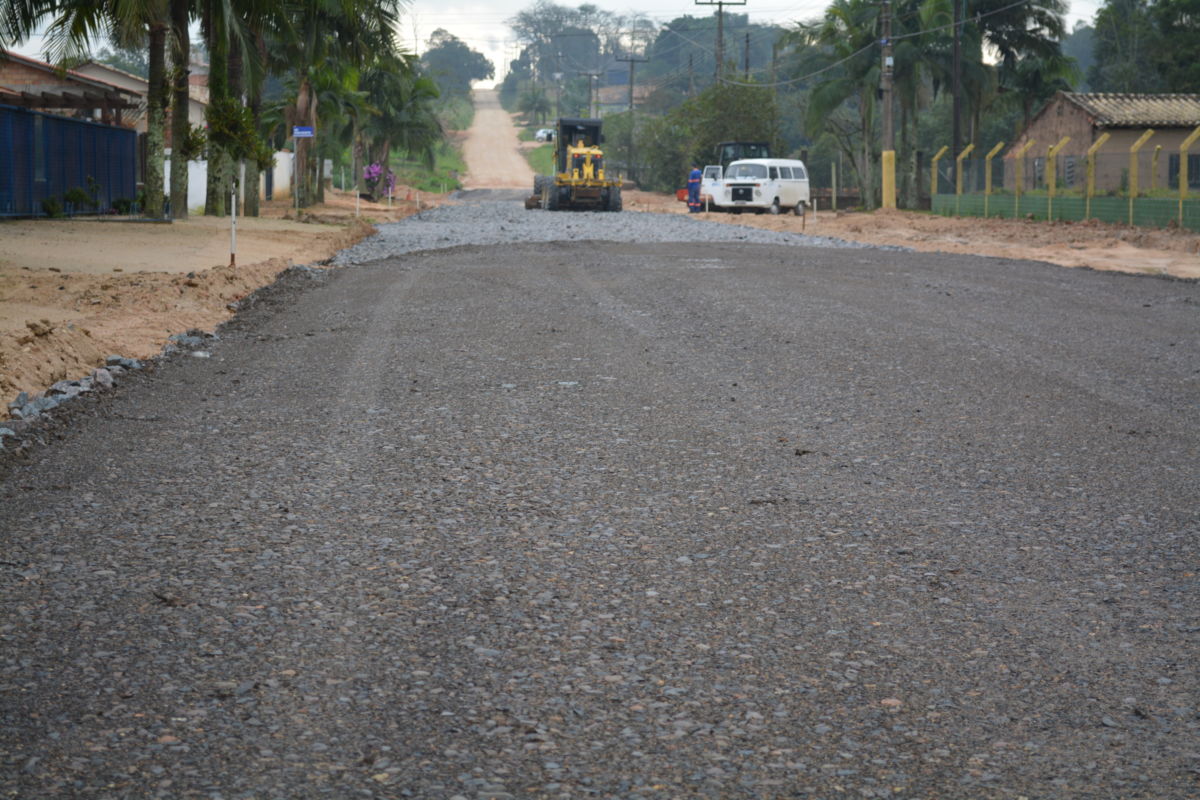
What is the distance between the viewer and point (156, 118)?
96.6ft

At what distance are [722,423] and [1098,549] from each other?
2954 mm

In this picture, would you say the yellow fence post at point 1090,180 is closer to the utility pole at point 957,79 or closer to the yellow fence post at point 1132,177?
the yellow fence post at point 1132,177

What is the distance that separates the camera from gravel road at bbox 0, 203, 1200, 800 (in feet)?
11.4

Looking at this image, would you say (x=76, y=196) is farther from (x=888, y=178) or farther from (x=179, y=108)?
(x=888, y=178)

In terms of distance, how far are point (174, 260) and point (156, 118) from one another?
35.3 ft

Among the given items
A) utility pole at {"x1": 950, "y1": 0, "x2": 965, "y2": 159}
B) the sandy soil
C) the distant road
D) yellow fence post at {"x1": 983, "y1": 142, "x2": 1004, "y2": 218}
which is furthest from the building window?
the distant road

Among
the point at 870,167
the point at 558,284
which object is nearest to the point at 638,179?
the point at 870,167

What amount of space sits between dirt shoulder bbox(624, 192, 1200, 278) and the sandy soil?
39 millimetres

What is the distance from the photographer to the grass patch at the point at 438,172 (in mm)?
98312

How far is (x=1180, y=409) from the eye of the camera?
8.57 metres

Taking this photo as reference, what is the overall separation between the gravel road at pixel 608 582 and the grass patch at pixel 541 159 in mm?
110433

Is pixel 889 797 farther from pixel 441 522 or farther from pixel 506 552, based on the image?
pixel 441 522

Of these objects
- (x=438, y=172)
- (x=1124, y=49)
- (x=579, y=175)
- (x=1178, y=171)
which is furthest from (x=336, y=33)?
(x=438, y=172)

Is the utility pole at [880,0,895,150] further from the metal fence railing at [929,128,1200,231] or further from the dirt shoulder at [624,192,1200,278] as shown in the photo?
the dirt shoulder at [624,192,1200,278]
